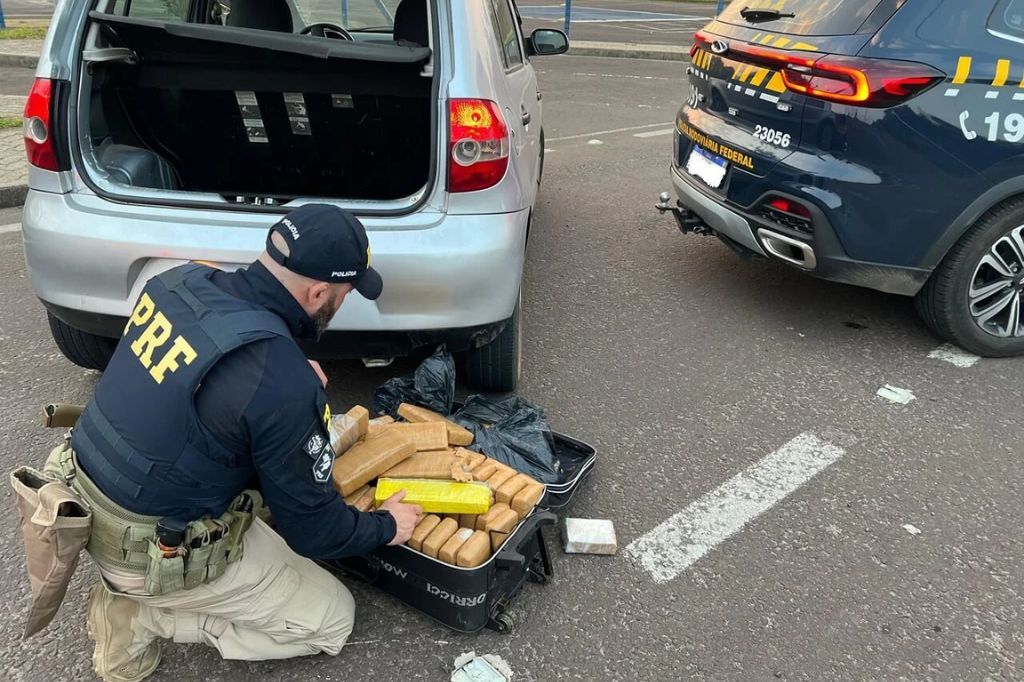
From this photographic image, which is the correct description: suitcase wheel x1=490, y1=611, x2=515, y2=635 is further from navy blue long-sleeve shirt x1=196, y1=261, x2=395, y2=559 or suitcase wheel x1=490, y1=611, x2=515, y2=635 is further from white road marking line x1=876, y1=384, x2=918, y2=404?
white road marking line x1=876, y1=384, x2=918, y2=404

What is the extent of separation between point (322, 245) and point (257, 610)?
915mm

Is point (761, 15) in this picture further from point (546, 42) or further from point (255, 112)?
point (255, 112)

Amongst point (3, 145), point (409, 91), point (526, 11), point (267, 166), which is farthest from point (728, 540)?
point (526, 11)

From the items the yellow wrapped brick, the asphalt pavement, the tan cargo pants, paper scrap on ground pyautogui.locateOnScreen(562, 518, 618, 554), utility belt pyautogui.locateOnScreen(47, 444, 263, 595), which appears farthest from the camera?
paper scrap on ground pyautogui.locateOnScreen(562, 518, 618, 554)

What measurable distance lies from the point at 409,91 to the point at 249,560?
1.96 metres

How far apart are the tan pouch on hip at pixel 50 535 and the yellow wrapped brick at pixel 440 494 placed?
80cm

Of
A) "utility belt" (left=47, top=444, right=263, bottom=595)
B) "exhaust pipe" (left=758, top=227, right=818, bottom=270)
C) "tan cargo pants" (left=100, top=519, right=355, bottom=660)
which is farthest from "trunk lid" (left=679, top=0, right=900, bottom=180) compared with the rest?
"utility belt" (left=47, top=444, right=263, bottom=595)

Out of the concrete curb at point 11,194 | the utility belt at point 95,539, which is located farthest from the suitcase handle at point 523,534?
the concrete curb at point 11,194

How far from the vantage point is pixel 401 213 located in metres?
2.52

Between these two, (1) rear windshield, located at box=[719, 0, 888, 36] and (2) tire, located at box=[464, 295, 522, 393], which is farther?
(1) rear windshield, located at box=[719, 0, 888, 36]

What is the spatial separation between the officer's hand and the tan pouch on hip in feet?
2.32

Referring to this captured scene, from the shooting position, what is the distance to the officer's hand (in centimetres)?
203

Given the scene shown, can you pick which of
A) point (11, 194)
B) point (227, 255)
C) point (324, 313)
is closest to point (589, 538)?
point (324, 313)

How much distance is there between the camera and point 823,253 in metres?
3.36
